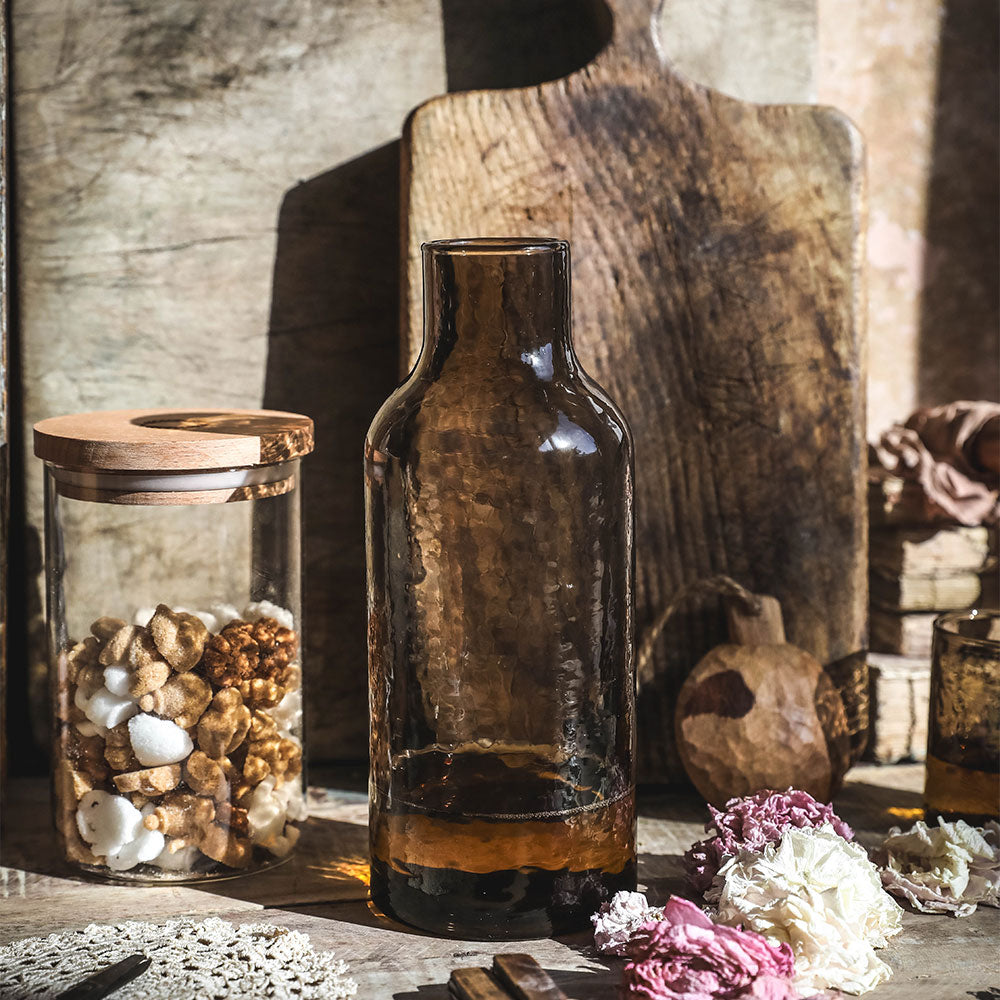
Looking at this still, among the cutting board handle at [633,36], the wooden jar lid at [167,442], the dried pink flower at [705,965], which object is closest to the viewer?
the dried pink flower at [705,965]

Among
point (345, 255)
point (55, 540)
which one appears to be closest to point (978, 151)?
point (345, 255)

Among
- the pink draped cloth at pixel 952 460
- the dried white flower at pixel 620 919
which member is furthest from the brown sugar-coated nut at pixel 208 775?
the pink draped cloth at pixel 952 460

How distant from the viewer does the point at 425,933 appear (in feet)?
2.34

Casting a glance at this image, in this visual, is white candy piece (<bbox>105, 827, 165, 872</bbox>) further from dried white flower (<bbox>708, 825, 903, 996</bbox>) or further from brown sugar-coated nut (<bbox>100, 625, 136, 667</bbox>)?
dried white flower (<bbox>708, 825, 903, 996</bbox>)

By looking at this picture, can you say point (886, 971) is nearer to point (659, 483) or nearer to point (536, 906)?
point (536, 906)

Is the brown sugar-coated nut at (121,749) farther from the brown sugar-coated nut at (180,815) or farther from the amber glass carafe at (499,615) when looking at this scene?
the amber glass carafe at (499,615)

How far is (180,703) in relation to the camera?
29.5 inches

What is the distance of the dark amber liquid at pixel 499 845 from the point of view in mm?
700

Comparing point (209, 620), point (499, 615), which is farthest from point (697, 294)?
point (209, 620)

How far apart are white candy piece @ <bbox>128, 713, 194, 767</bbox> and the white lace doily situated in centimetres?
9

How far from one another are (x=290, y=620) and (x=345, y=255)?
292mm

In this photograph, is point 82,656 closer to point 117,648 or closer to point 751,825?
point 117,648

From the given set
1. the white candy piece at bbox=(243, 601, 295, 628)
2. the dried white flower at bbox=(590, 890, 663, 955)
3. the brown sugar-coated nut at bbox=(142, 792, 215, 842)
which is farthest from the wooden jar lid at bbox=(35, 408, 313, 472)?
the dried white flower at bbox=(590, 890, 663, 955)

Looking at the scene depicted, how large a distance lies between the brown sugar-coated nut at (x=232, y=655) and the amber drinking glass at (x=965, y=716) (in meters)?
0.45
